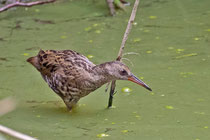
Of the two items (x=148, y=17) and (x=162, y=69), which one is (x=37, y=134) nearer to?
(x=162, y=69)

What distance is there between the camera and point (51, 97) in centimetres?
559

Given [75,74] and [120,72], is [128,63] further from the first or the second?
[120,72]

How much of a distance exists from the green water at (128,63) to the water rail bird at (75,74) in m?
0.29

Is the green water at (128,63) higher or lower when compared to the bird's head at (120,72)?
lower

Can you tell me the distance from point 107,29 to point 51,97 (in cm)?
234

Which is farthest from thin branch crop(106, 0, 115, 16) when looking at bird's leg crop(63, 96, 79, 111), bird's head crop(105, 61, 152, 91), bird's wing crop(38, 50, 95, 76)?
bird's head crop(105, 61, 152, 91)

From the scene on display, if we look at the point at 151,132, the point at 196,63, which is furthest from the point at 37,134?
the point at 196,63

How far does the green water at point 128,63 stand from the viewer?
15.0ft

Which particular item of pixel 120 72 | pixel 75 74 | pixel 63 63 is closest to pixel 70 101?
pixel 75 74

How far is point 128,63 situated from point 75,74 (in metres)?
1.55

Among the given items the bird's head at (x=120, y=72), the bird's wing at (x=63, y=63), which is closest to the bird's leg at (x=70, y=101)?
the bird's wing at (x=63, y=63)

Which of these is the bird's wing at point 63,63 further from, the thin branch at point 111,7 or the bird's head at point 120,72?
the thin branch at point 111,7

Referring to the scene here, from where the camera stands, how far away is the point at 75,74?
495cm

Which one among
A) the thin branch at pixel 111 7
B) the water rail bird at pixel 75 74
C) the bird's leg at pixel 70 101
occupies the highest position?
the water rail bird at pixel 75 74
